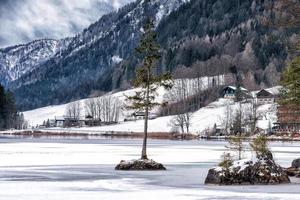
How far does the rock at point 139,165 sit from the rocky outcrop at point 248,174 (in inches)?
497

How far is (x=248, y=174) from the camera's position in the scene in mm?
30375

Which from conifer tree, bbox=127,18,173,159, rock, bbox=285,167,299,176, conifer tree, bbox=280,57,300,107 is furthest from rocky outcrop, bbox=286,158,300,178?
conifer tree, bbox=127,18,173,159

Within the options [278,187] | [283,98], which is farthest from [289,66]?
[278,187]

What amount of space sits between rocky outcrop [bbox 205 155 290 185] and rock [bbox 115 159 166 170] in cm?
1263

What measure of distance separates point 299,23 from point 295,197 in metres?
13.3

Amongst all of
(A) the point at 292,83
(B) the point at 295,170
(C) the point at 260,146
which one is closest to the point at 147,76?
(A) the point at 292,83

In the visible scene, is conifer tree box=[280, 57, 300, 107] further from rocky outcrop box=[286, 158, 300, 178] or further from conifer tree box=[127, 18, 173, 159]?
conifer tree box=[127, 18, 173, 159]

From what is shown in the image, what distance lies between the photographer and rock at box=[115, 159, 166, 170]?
42.8m

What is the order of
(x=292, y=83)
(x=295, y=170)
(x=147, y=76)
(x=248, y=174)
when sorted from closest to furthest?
(x=248, y=174), (x=295, y=170), (x=292, y=83), (x=147, y=76)

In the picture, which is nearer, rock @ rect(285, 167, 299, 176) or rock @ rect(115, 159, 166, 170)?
rock @ rect(285, 167, 299, 176)

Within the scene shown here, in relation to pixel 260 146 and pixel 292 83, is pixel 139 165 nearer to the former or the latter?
pixel 292 83

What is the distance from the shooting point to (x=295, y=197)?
2233 cm

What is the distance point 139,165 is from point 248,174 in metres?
14.5

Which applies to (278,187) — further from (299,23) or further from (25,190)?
(25,190)
